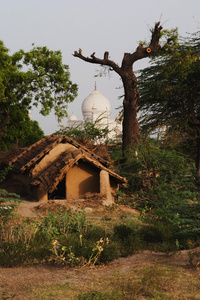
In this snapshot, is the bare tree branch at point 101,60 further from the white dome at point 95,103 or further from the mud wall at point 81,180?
the white dome at point 95,103

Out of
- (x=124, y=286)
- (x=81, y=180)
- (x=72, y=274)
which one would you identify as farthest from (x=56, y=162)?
(x=124, y=286)

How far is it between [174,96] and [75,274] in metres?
18.3

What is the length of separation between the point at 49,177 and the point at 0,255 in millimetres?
7208

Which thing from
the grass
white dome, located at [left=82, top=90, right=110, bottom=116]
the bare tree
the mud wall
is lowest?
the grass

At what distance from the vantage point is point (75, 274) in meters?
7.34

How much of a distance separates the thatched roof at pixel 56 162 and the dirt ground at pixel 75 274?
6.70m

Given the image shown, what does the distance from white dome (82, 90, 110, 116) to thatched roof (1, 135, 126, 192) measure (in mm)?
39925

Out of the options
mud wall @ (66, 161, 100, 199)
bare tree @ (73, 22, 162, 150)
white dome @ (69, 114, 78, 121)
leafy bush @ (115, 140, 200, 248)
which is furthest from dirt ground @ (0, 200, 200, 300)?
white dome @ (69, 114, 78, 121)

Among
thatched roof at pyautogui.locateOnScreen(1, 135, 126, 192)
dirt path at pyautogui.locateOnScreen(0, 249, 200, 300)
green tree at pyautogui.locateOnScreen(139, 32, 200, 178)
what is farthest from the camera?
green tree at pyautogui.locateOnScreen(139, 32, 200, 178)

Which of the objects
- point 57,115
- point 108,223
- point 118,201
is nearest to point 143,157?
point 118,201

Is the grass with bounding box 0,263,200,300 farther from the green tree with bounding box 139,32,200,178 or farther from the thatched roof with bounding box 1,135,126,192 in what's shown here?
the green tree with bounding box 139,32,200,178

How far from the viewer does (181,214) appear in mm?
9414

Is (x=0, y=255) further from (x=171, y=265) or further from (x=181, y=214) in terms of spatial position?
(x=181, y=214)

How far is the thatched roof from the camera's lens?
14922mm
